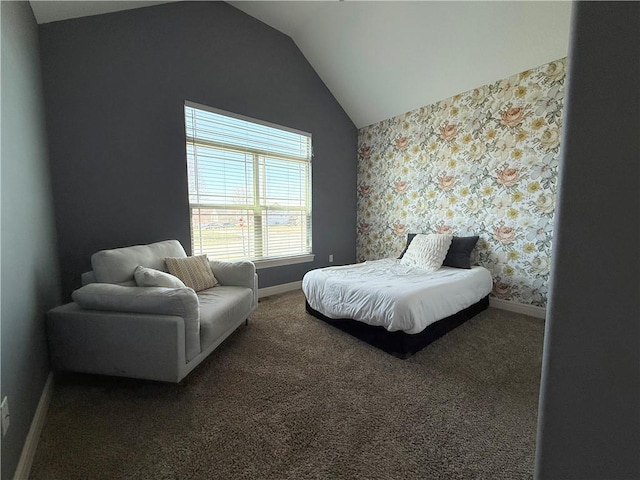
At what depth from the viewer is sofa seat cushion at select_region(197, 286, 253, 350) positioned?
174 cm

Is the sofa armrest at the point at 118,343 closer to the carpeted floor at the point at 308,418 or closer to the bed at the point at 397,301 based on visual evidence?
the carpeted floor at the point at 308,418

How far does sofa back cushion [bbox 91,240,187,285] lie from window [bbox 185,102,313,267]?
2.15 feet

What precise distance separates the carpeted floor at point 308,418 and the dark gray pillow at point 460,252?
1.05m

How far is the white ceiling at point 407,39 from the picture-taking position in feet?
7.52

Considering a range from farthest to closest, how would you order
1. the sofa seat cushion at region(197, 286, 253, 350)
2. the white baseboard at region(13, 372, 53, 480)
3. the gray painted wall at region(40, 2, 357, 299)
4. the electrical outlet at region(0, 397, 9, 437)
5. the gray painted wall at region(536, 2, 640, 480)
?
the gray painted wall at region(40, 2, 357, 299)
the sofa seat cushion at region(197, 286, 253, 350)
the white baseboard at region(13, 372, 53, 480)
the electrical outlet at region(0, 397, 9, 437)
the gray painted wall at region(536, 2, 640, 480)

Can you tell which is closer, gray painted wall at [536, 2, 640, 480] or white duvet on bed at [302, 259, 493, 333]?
gray painted wall at [536, 2, 640, 480]

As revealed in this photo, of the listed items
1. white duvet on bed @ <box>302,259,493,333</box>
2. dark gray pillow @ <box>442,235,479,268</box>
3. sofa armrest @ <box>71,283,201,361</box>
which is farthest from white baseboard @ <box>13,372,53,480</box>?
dark gray pillow @ <box>442,235,479,268</box>

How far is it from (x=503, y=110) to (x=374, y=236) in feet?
7.43

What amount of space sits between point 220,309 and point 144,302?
0.51 meters

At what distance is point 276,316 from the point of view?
9.02ft

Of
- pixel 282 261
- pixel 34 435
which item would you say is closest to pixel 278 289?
pixel 282 261

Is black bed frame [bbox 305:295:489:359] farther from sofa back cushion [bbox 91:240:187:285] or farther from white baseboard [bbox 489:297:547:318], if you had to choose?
sofa back cushion [bbox 91:240:187:285]

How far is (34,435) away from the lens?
4.12 ft

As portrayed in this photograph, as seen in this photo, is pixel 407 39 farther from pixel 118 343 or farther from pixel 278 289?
pixel 118 343
